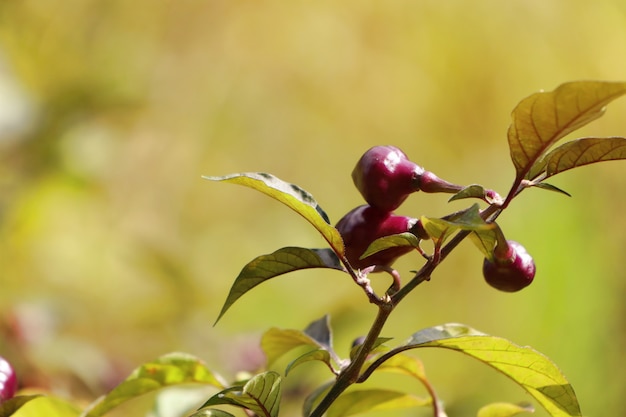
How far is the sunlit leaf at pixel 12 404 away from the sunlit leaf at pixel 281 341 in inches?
8.5

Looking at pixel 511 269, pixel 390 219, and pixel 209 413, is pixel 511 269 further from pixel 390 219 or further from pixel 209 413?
pixel 209 413

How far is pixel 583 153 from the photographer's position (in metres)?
0.60

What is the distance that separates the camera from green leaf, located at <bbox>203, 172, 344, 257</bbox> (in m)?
0.57

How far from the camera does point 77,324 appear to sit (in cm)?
208

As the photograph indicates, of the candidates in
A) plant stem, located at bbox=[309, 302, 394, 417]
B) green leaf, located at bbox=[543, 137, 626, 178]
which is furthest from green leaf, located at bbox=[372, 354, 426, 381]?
green leaf, located at bbox=[543, 137, 626, 178]

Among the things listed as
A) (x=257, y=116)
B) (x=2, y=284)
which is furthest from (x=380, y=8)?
(x=2, y=284)

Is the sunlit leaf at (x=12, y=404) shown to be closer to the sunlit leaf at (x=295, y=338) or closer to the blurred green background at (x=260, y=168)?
the sunlit leaf at (x=295, y=338)

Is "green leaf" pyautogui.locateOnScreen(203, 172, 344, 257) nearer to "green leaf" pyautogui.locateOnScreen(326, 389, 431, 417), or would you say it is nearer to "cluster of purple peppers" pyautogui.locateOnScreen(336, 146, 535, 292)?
"cluster of purple peppers" pyautogui.locateOnScreen(336, 146, 535, 292)

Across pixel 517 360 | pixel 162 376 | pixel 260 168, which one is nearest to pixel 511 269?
pixel 517 360

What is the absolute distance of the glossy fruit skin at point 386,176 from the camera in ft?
2.03

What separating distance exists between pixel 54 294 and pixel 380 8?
2.02 meters

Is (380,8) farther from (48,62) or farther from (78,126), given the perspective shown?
(78,126)

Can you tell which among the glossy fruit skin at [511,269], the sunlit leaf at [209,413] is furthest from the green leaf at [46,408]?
the glossy fruit skin at [511,269]

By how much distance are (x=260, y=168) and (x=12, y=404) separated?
8.22 ft
